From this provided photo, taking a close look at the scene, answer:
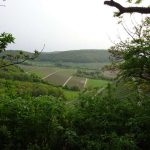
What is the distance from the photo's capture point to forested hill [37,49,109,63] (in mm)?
147000

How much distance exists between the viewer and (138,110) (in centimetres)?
1239

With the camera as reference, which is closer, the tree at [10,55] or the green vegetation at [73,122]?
the tree at [10,55]

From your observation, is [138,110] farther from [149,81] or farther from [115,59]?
[115,59]

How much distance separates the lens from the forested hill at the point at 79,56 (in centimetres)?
14700

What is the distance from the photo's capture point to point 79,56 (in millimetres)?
156750

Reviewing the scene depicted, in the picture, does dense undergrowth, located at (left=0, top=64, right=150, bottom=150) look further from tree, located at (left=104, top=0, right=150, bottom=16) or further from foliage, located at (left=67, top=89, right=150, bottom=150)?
tree, located at (left=104, top=0, right=150, bottom=16)

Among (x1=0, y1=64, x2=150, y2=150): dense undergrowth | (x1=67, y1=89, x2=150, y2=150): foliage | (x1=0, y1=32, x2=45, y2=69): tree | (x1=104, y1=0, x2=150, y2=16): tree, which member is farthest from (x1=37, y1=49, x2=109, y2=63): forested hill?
(x1=0, y1=32, x2=45, y2=69): tree

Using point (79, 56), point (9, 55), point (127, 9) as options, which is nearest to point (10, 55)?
point (9, 55)

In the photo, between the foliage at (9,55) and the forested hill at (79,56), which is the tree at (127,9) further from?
the forested hill at (79,56)

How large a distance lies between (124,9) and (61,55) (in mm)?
148297

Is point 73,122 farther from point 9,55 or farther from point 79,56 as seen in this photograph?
point 79,56

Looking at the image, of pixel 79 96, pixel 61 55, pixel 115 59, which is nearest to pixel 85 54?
pixel 61 55

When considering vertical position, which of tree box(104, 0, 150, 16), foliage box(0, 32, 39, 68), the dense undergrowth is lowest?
the dense undergrowth

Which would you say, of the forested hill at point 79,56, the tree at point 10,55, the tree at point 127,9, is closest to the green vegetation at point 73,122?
the tree at point 10,55
